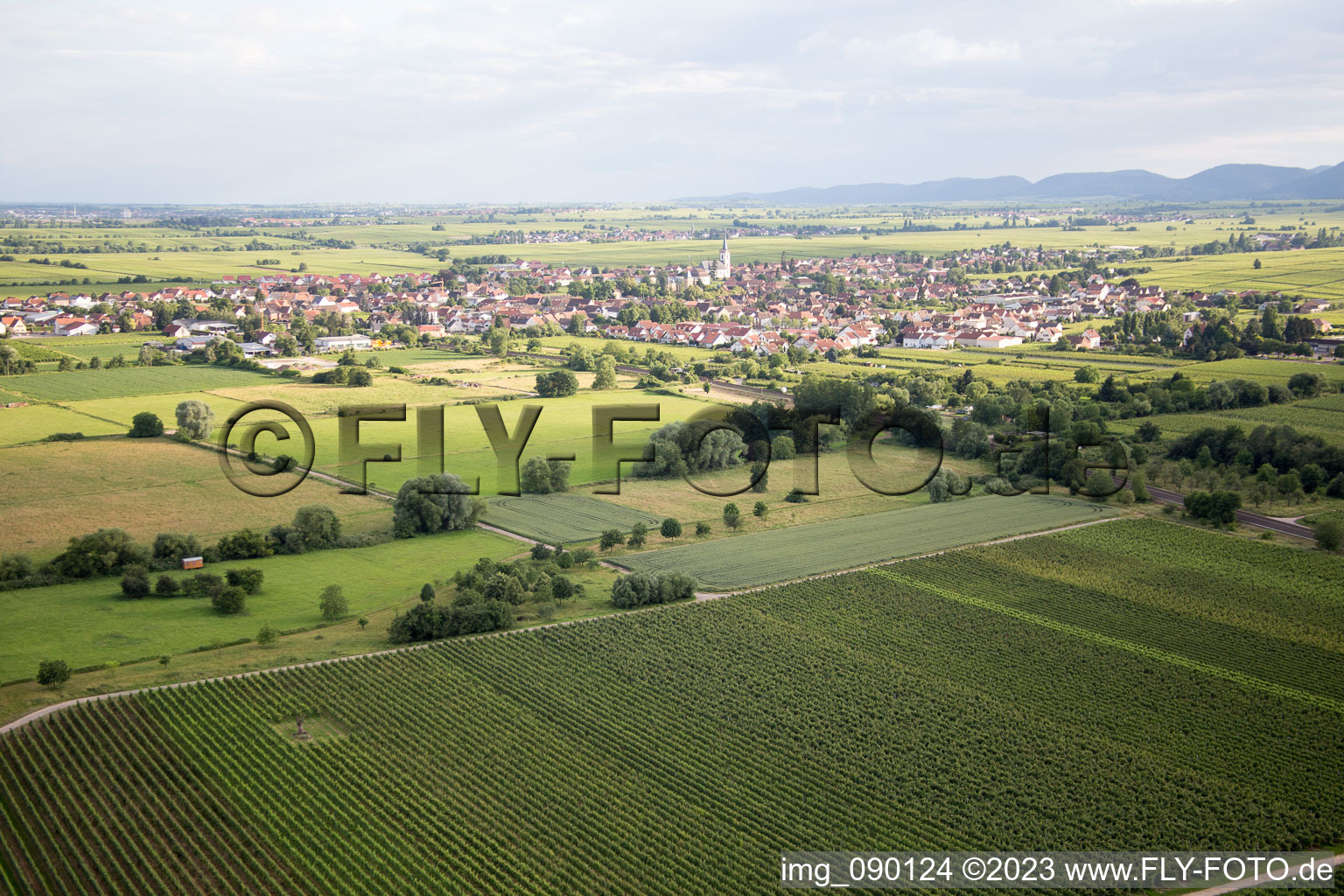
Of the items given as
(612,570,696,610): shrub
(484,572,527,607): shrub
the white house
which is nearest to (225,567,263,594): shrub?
(484,572,527,607): shrub

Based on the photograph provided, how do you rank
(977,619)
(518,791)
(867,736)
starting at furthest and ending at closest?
(977,619)
(867,736)
(518,791)

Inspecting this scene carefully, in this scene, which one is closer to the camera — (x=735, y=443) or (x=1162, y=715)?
(x=1162, y=715)

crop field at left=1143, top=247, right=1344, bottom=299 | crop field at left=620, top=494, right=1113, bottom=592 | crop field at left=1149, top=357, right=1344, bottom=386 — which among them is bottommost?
crop field at left=620, top=494, right=1113, bottom=592

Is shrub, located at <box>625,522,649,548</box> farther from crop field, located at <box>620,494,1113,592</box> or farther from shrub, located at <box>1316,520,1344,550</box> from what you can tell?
shrub, located at <box>1316,520,1344,550</box>

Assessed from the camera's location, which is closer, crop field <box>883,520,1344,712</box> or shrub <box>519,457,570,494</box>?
crop field <box>883,520,1344,712</box>

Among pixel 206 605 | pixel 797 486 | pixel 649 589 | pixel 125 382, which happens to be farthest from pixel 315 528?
pixel 125 382

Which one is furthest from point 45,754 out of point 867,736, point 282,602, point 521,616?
point 867,736

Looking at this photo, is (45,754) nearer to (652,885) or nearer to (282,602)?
(282,602)

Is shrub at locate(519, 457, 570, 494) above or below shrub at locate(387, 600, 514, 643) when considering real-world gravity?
above
